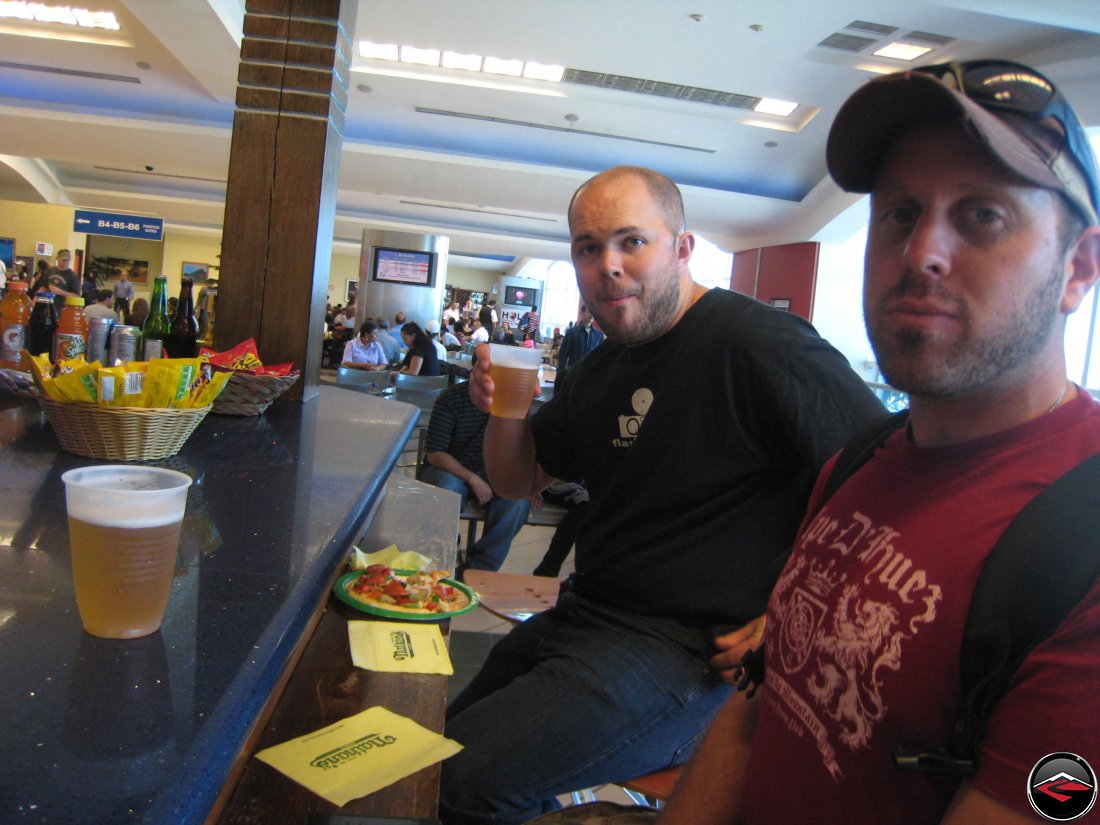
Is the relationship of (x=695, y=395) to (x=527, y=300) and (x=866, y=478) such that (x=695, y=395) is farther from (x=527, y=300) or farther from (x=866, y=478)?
(x=527, y=300)

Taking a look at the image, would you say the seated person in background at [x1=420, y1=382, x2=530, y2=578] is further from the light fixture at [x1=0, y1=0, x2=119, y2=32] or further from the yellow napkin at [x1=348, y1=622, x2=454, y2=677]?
the light fixture at [x1=0, y1=0, x2=119, y2=32]

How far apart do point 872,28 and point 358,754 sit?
7.18 metres

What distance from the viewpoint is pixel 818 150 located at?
10.3 metres

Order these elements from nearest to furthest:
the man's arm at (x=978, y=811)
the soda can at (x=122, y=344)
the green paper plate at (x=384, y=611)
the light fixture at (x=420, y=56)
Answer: the man's arm at (x=978, y=811), the green paper plate at (x=384, y=611), the soda can at (x=122, y=344), the light fixture at (x=420, y=56)

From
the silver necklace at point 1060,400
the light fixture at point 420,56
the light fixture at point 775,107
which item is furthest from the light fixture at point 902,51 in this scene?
the silver necklace at point 1060,400

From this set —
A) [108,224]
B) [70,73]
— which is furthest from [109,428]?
[108,224]

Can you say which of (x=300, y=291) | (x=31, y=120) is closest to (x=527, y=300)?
(x=31, y=120)

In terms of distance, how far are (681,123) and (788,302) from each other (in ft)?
14.0

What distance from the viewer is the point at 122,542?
846 mm

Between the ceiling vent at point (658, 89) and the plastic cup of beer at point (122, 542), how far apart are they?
8499 mm

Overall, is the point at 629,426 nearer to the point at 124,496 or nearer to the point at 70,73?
the point at 124,496

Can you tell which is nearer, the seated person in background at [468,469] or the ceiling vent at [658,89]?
the seated person in background at [468,469]

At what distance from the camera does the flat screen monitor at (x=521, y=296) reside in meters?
27.6

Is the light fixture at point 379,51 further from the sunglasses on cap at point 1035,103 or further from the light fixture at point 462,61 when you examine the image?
the sunglasses on cap at point 1035,103
